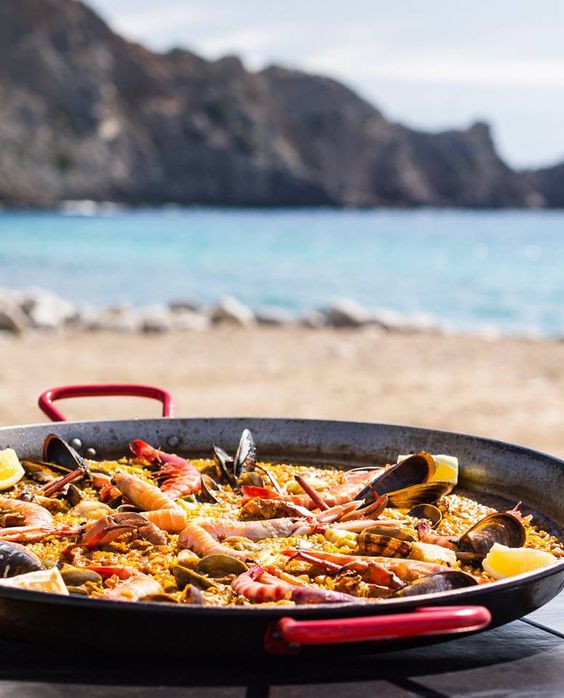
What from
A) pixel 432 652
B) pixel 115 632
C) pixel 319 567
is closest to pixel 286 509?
pixel 319 567

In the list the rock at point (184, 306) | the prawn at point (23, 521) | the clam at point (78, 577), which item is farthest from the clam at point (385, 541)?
the rock at point (184, 306)

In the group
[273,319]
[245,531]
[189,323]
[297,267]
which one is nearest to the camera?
[245,531]

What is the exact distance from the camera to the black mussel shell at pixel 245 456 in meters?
2.31

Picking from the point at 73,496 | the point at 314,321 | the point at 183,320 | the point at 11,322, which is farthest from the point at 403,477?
the point at 314,321

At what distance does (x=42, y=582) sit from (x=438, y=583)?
2.03 feet

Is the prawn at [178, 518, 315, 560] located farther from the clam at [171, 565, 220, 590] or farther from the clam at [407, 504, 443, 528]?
the clam at [407, 504, 443, 528]

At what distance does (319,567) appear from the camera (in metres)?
1.64

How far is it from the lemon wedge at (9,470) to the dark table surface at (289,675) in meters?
0.76

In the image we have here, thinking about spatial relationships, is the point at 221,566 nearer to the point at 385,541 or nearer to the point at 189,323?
the point at 385,541

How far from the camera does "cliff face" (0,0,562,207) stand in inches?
3002

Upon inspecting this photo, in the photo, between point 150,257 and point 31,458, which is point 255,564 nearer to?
point 31,458

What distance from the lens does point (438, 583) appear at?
1474 mm

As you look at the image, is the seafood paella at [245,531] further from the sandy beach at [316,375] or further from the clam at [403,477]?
the sandy beach at [316,375]

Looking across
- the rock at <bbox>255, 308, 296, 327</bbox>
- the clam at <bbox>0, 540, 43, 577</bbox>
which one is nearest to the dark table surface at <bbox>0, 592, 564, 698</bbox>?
the clam at <bbox>0, 540, 43, 577</bbox>
